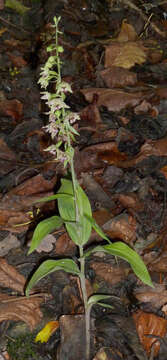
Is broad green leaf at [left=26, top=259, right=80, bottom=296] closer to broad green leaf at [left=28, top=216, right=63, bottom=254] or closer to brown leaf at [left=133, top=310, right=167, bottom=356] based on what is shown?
broad green leaf at [left=28, top=216, right=63, bottom=254]

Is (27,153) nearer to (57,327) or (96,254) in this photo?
(96,254)

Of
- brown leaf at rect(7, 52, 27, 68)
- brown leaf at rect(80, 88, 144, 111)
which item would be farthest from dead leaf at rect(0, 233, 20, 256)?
brown leaf at rect(7, 52, 27, 68)

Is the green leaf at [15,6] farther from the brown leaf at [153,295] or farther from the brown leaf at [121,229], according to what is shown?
the brown leaf at [153,295]

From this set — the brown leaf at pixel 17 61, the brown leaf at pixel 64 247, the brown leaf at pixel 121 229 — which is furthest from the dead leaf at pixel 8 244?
the brown leaf at pixel 17 61

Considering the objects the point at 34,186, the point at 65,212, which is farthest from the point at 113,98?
the point at 65,212

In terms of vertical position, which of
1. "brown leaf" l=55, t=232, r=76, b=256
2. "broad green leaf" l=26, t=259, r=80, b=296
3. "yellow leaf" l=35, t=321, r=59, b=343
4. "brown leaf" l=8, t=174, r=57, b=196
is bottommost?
"yellow leaf" l=35, t=321, r=59, b=343

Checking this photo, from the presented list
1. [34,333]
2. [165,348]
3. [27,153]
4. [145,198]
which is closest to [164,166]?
[145,198]
